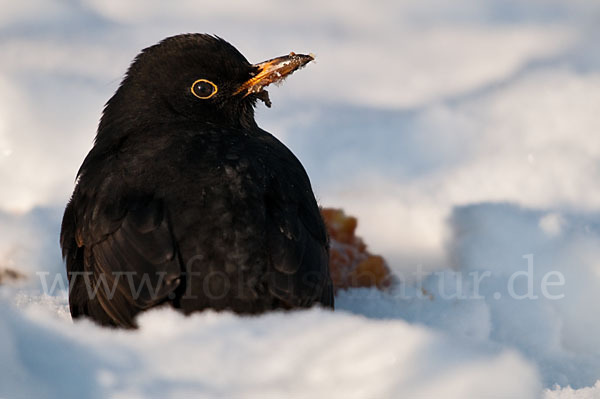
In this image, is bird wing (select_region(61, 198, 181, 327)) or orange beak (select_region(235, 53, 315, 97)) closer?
bird wing (select_region(61, 198, 181, 327))

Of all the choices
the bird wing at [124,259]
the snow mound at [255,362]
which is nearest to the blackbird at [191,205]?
the bird wing at [124,259]

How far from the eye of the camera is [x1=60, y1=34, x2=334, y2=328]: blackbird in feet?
10.7

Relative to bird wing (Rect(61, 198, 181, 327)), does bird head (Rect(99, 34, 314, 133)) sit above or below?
above

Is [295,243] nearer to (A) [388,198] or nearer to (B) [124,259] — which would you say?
(B) [124,259]

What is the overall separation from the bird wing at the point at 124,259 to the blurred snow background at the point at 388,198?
22cm

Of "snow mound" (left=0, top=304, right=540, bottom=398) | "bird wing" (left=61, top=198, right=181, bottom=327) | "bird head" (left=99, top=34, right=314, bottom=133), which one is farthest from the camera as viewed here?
"bird head" (left=99, top=34, right=314, bottom=133)

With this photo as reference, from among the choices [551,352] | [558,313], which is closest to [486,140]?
[558,313]

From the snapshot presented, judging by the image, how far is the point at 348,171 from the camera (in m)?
6.19

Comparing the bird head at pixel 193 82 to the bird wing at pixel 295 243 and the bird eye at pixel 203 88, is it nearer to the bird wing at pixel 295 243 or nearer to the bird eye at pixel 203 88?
the bird eye at pixel 203 88

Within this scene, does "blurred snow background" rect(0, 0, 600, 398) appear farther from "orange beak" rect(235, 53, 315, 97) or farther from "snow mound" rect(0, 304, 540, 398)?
"orange beak" rect(235, 53, 315, 97)

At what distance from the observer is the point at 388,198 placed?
19.2 ft

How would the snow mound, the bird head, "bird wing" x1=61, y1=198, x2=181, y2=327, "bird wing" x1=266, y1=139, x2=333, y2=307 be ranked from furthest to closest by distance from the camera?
1. the bird head
2. "bird wing" x1=266, y1=139, x2=333, y2=307
3. "bird wing" x1=61, y1=198, x2=181, y2=327
4. the snow mound

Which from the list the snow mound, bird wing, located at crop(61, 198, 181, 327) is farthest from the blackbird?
the snow mound

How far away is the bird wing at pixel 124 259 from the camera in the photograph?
3.23m
